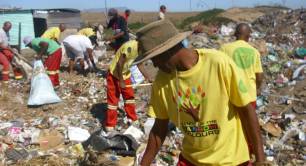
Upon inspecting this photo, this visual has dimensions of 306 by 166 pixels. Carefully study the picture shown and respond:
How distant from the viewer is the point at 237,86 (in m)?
2.60

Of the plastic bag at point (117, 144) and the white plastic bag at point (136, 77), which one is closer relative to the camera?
the plastic bag at point (117, 144)

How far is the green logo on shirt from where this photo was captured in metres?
5.26

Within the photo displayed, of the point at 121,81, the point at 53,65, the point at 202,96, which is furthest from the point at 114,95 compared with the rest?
the point at 202,96

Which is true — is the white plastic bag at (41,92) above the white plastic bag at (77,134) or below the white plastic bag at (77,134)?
above

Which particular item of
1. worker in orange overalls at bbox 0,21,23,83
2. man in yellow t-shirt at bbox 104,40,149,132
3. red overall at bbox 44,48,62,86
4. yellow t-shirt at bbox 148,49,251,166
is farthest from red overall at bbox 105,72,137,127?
worker in orange overalls at bbox 0,21,23,83

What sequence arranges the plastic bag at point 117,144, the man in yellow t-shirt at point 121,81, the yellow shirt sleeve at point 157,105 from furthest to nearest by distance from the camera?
the man in yellow t-shirt at point 121,81 → the plastic bag at point 117,144 → the yellow shirt sleeve at point 157,105

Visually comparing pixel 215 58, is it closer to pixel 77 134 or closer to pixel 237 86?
pixel 237 86

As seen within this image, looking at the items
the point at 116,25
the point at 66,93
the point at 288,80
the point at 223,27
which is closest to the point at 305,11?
the point at 223,27

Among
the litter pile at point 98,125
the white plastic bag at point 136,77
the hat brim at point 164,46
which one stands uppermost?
the hat brim at point 164,46

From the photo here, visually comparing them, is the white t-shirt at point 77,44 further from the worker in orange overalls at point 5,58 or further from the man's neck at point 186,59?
the man's neck at point 186,59

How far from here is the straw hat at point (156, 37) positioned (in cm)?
257

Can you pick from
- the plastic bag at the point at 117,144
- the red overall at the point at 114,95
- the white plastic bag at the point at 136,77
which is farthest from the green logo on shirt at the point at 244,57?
the white plastic bag at the point at 136,77

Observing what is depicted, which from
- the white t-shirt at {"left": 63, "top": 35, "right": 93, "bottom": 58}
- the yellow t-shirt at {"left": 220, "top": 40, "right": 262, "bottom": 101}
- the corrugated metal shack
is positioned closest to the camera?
the yellow t-shirt at {"left": 220, "top": 40, "right": 262, "bottom": 101}

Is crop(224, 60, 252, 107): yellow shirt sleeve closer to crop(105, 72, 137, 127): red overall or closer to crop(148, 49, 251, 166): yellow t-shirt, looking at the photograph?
crop(148, 49, 251, 166): yellow t-shirt
